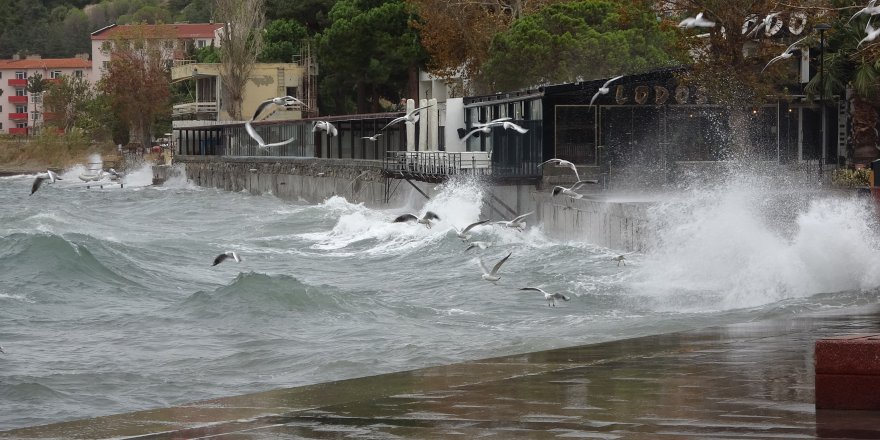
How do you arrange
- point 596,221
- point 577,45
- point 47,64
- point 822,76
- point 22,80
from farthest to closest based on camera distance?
point 22,80
point 47,64
point 577,45
point 822,76
point 596,221

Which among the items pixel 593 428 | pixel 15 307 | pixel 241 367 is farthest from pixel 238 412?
pixel 15 307

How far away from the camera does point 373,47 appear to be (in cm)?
8194

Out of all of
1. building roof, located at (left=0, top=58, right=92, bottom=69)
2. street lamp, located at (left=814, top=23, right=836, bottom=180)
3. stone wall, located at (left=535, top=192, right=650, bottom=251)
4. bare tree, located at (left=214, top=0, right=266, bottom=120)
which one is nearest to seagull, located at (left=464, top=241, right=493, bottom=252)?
stone wall, located at (left=535, top=192, right=650, bottom=251)

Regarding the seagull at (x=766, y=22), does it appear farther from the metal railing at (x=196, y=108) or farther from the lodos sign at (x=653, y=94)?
the metal railing at (x=196, y=108)

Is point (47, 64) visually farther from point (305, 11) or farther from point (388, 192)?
point (388, 192)

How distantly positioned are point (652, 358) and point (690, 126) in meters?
30.4

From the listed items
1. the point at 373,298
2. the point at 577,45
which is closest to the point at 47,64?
the point at 577,45

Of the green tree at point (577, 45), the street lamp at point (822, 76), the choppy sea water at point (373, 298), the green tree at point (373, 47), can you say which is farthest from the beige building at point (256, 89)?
the choppy sea water at point (373, 298)

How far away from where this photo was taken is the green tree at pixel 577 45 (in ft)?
187

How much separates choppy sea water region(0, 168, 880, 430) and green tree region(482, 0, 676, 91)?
801 inches

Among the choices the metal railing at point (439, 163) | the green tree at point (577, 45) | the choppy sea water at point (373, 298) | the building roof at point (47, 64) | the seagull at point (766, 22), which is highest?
the building roof at point (47, 64)

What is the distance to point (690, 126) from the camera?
4266 cm

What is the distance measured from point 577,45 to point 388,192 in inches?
384

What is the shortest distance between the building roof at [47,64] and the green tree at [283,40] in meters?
84.9
